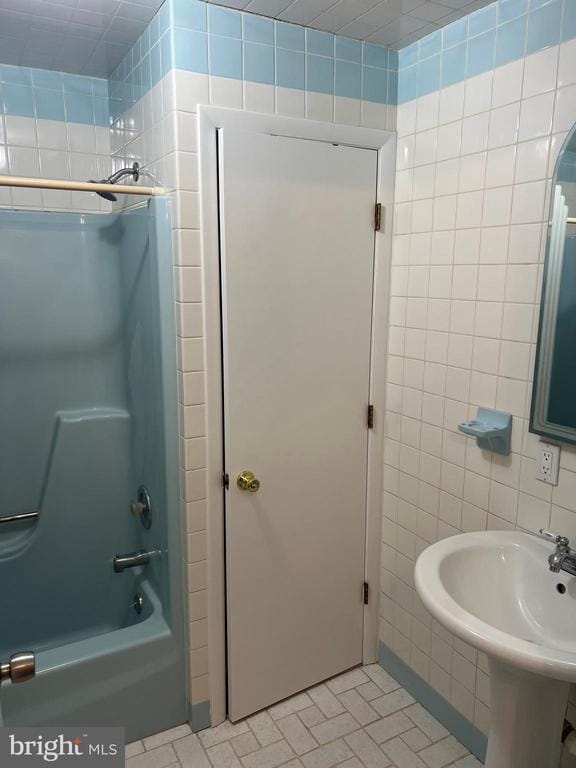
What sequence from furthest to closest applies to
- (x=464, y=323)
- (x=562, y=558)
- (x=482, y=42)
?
(x=464, y=323), (x=482, y=42), (x=562, y=558)

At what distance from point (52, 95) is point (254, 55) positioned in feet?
3.21

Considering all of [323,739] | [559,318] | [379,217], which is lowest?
[323,739]

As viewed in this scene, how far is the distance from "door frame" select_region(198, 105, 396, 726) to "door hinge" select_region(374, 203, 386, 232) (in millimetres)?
14

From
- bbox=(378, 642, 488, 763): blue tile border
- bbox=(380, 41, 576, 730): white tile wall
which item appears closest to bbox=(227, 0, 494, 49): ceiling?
bbox=(380, 41, 576, 730): white tile wall

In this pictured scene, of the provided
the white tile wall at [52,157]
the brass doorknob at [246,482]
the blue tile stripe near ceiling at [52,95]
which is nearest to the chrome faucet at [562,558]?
the brass doorknob at [246,482]

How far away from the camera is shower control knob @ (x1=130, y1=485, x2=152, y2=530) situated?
2152 mm

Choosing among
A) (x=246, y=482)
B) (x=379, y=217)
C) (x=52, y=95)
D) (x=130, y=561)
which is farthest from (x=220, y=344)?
(x=52, y=95)

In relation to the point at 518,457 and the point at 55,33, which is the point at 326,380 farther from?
the point at 55,33

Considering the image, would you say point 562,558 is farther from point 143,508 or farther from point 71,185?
point 71,185

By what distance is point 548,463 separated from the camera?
154cm

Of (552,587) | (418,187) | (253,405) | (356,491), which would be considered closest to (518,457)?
(552,587)

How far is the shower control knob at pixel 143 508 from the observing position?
2.15m

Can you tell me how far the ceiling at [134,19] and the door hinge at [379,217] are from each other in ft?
1.74

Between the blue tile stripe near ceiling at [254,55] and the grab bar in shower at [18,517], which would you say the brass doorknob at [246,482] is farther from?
the blue tile stripe near ceiling at [254,55]
